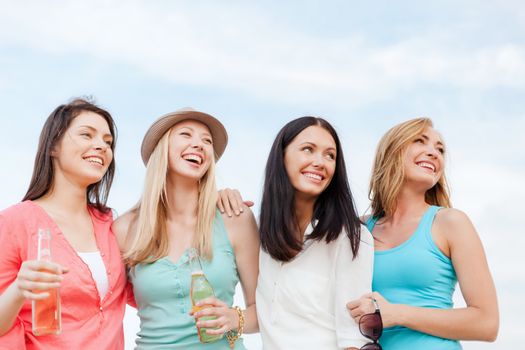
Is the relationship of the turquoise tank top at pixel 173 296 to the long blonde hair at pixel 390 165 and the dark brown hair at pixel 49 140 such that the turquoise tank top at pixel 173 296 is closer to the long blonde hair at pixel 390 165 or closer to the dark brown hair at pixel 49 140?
the dark brown hair at pixel 49 140

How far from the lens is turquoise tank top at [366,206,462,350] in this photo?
4816 mm

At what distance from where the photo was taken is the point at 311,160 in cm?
486

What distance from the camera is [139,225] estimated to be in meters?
5.23

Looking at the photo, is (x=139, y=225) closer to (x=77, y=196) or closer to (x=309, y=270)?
(x=77, y=196)

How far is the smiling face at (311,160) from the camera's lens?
16.0 ft

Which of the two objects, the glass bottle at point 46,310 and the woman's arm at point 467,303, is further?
the woman's arm at point 467,303

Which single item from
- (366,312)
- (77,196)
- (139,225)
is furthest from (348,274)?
(77,196)

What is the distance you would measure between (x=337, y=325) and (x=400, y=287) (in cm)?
65

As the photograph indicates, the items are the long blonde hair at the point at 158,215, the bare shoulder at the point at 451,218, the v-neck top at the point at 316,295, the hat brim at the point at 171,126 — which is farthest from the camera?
the hat brim at the point at 171,126

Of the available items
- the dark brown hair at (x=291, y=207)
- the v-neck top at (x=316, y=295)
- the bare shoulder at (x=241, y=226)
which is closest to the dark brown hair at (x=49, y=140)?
the bare shoulder at (x=241, y=226)

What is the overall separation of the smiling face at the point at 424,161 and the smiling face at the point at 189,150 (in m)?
1.54

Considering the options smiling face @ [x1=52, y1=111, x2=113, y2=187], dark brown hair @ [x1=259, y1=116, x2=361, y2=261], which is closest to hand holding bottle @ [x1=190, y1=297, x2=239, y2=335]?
dark brown hair @ [x1=259, y1=116, x2=361, y2=261]

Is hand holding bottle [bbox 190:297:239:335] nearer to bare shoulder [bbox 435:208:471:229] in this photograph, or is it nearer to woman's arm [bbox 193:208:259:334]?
woman's arm [bbox 193:208:259:334]

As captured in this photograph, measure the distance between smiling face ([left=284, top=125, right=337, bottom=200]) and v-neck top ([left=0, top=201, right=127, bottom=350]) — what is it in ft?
4.86
